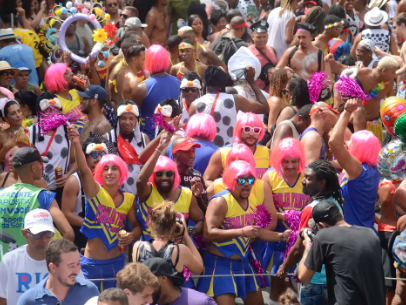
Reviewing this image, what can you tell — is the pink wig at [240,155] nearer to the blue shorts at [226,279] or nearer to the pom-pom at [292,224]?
the pom-pom at [292,224]

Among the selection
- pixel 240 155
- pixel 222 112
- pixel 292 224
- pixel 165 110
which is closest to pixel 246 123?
pixel 240 155

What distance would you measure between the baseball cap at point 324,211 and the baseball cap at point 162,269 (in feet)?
3.61

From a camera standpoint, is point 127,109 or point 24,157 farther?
point 127,109

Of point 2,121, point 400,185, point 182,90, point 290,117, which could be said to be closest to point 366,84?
point 290,117

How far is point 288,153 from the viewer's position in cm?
659

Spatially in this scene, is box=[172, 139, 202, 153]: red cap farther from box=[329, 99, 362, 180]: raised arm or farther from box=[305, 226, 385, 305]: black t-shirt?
box=[305, 226, 385, 305]: black t-shirt

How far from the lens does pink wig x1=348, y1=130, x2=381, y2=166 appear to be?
21.8ft

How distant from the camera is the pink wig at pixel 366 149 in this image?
6.64 m

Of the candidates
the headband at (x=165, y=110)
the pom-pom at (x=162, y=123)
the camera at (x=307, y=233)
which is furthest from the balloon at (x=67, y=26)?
the camera at (x=307, y=233)

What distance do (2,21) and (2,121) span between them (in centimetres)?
405

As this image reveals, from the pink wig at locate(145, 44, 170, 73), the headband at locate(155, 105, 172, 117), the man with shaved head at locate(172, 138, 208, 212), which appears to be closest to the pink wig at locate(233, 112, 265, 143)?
the man with shaved head at locate(172, 138, 208, 212)

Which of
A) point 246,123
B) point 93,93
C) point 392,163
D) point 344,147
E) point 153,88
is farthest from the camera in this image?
point 153,88

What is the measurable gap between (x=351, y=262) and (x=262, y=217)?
1312mm

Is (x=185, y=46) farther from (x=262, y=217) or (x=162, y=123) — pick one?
(x=262, y=217)
